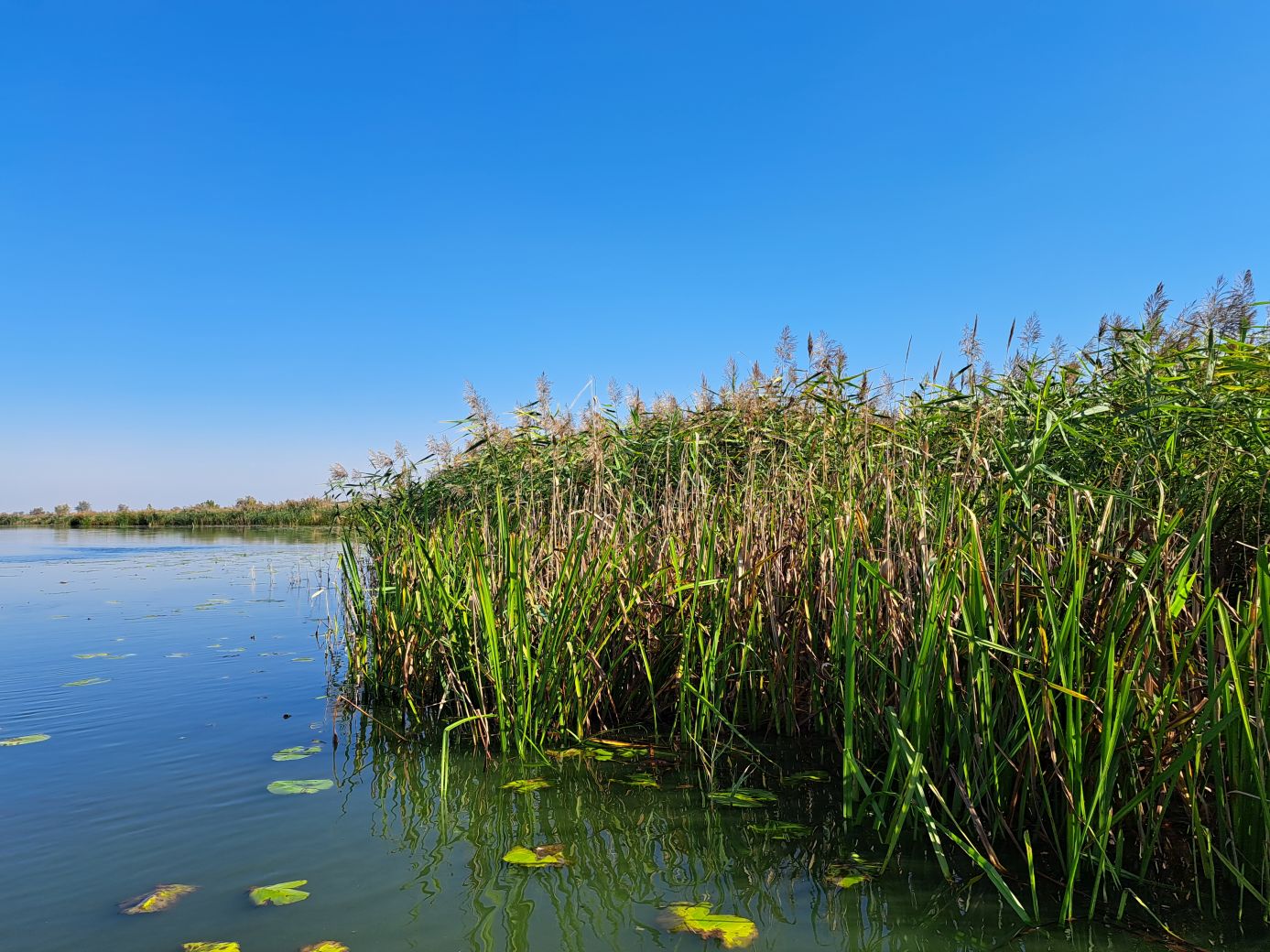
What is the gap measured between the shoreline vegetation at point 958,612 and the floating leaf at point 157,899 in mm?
1430

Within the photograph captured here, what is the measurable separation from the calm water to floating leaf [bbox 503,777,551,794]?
58 mm

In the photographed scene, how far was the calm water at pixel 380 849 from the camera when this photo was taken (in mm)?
2641

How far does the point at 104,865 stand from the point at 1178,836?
168 inches

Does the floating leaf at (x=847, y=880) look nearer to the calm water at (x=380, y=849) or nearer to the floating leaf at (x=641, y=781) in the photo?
the calm water at (x=380, y=849)

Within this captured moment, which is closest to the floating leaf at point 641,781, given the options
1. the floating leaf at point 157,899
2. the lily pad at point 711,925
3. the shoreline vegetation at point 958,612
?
the shoreline vegetation at point 958,612

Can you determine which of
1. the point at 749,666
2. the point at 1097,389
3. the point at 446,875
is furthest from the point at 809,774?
the point at 1097,389

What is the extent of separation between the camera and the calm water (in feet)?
8.66

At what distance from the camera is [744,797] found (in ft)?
12.3

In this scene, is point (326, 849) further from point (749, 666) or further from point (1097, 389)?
point (1097, 389)

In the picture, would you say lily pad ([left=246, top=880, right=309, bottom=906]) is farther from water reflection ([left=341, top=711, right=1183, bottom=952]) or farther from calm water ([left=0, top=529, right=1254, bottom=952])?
water reflection ([left=341, top=711, right=1183, bottom=952])

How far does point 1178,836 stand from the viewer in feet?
8.86

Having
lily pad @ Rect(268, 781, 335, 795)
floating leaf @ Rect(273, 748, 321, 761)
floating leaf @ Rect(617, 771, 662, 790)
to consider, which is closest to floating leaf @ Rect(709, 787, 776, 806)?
floating leaf @ Rect(617, 771, 662, 790)

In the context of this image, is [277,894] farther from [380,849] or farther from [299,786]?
[299,786]

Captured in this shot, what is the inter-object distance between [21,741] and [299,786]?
2.44 metres
